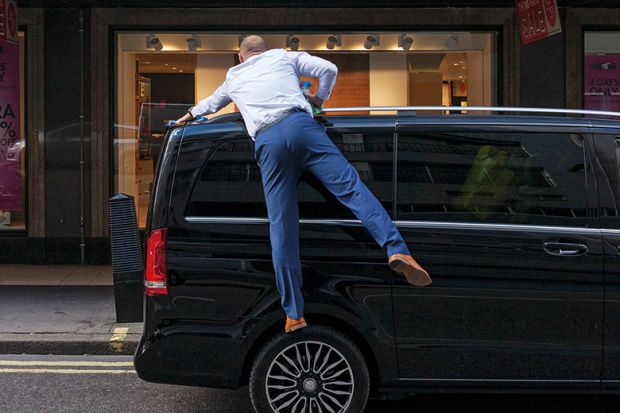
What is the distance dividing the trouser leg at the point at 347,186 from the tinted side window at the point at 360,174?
9cm

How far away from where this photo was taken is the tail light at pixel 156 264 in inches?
167

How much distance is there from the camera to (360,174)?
4.32 meters

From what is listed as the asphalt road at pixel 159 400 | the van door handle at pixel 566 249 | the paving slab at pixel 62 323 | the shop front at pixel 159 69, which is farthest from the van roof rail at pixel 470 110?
the shop front at pixel 159 69

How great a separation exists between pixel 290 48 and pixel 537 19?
3.26m

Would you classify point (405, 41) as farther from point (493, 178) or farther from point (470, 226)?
point (470, 226)

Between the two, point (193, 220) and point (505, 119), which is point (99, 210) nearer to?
point (193, 220)

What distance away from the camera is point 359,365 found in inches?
166

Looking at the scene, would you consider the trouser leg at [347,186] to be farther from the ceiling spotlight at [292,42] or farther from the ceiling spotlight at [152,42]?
the ceiling spotlight at [152,42]

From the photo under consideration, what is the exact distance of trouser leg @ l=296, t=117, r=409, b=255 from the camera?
402cm

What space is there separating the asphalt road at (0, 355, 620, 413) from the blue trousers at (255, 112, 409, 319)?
1389 mm

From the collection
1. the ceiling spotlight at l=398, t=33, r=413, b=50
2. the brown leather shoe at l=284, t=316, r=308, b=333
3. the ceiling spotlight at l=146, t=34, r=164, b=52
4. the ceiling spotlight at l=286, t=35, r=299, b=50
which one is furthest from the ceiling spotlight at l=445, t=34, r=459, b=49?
the brown leather shoe at l=284, t=316, r=308, b=333

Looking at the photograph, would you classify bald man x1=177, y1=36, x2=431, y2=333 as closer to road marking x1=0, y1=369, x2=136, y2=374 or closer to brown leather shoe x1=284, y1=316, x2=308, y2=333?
brown leather shoe x1=284, y1=316, x2=308, y2=333

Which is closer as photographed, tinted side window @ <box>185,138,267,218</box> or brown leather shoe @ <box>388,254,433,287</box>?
brown leather shoe @ <box>388,254,433,287</box>

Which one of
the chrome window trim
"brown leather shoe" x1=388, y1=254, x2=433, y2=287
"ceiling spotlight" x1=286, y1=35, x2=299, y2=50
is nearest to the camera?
"brown leather shoe" x1=388, y1=254, x2=433, y2=287
